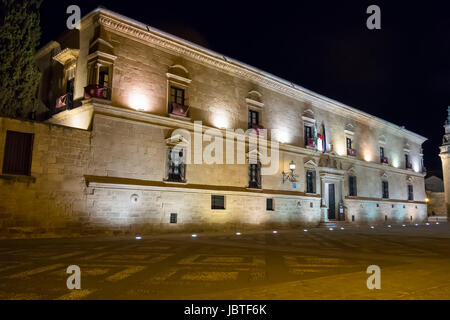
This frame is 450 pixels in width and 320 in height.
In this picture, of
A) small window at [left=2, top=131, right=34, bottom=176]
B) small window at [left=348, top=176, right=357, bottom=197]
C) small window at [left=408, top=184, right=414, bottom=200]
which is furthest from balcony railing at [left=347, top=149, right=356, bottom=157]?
small window at [left=2, top=131, right=34, bottom=176]

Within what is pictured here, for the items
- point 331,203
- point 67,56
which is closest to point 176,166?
point 67,56

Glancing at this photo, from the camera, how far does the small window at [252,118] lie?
2287cm

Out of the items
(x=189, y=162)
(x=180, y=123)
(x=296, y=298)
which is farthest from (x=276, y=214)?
(x=296, y=298)

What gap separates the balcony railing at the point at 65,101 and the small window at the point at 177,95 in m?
5.10

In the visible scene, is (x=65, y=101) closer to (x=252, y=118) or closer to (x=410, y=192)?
(x=252, y=118)

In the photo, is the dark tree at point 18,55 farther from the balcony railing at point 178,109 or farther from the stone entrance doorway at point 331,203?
the stone entrance doorway at point 331,203

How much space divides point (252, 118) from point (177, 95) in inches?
232

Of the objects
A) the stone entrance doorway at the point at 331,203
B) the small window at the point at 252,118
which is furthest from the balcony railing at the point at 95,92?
the stone entrance doorway at the point at 331,203

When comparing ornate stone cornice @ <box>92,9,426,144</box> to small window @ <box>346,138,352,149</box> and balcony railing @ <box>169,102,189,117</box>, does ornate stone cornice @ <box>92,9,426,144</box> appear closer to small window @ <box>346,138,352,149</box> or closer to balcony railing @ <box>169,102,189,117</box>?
small window @ <box>346,138,352,149</box>

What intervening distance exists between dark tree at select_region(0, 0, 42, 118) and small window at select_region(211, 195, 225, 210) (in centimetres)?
1041

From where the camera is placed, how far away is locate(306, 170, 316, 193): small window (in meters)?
25.8

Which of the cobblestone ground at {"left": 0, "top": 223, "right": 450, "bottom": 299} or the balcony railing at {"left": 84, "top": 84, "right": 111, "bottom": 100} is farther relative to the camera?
the balcony railing at {"left": 84, "top": 84, "right": 111, "bottom": 100}

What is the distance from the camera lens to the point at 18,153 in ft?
45.9

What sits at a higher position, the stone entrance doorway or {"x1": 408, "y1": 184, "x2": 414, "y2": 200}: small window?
{"x1": 408, "y1": 184, "x2": 414, "y2": 200}: small window
